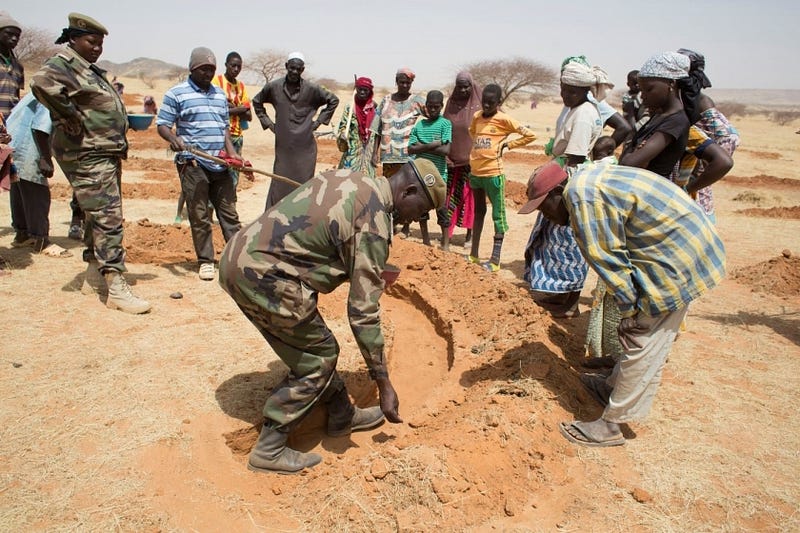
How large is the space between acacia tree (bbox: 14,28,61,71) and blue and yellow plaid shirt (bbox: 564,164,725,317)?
1428 inches

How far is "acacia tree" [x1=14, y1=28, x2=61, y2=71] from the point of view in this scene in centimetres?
3198

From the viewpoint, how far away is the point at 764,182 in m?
14.1

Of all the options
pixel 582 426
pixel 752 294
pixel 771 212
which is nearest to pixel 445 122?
pixel 752 294

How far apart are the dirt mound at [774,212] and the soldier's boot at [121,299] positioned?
1002cm

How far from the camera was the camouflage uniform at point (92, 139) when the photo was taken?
14.1 ft

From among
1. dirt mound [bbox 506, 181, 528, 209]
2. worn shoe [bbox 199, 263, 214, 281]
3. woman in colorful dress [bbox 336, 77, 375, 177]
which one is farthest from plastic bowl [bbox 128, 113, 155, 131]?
dirt mound [bbox 506, 181, 528, 209]

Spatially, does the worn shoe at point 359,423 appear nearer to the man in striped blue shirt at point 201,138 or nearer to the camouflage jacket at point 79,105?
the man in striped blue shirt at point 201,138

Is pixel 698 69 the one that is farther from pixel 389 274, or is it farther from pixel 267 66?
pixel 267 66

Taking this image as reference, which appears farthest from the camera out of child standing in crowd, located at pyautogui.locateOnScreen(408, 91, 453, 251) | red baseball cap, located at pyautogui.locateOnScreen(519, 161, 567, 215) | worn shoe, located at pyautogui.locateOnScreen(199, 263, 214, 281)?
child standing in crowd, located at pyautogui.locateOnScreen(408, 91, 453, 251)

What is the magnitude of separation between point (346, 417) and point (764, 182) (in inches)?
572

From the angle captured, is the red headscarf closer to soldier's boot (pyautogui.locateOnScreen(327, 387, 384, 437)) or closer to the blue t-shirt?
the blue t-shirt

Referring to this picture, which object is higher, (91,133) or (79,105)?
(79,105)

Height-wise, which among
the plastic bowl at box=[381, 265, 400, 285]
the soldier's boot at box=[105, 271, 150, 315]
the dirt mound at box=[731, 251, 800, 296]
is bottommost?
the soldier's boot at box=[105, 271, 150, 315]

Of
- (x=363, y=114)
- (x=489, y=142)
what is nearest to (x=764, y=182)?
(x=489, y=142)
